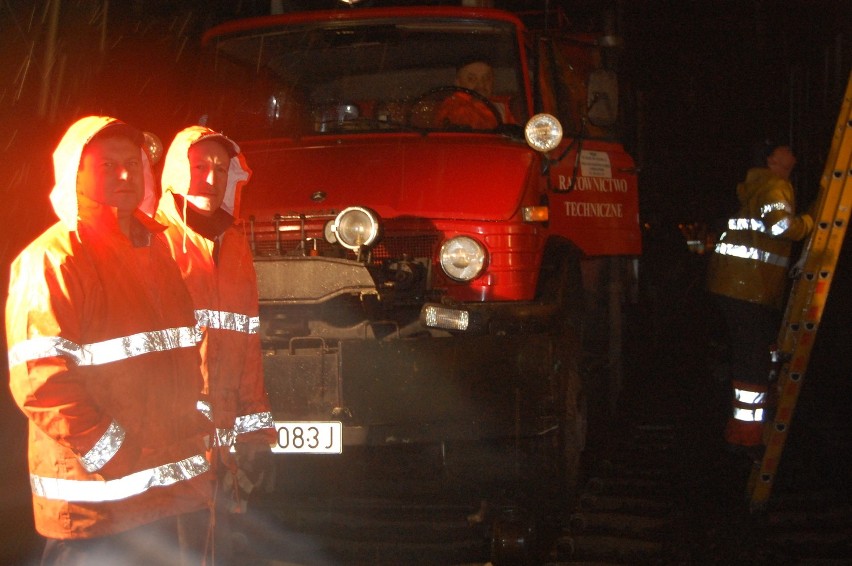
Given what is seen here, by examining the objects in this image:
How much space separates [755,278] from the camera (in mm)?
6863

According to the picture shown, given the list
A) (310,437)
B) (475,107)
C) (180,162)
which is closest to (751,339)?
(475,107)

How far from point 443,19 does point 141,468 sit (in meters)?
3.76

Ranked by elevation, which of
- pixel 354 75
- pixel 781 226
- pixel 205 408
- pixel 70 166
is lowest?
pixel 205 408

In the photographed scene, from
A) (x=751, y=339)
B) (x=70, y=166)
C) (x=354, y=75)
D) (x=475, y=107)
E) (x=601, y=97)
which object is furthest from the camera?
(x=751, y=339)

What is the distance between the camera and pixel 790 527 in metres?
5.67

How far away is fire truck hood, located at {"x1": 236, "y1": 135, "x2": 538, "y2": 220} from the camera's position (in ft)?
17.9

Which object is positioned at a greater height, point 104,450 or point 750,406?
point 104,450

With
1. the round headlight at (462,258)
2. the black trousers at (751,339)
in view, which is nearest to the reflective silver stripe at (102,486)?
the round headlight at (462,258)

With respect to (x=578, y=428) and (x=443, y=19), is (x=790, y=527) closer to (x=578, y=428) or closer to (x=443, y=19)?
(x=578, y=428)

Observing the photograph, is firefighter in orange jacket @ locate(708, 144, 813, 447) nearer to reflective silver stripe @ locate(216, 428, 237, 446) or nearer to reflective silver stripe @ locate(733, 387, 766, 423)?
reflective silver stripe @ locate(733, 387, 766, 423)

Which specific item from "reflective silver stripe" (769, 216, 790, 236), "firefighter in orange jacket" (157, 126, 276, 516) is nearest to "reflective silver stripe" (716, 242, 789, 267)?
"reflective silver stripe" (769, 216, 790, 236)

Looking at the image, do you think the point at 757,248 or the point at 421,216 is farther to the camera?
the point at 757,248

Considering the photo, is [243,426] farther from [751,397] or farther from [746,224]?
[746,224]

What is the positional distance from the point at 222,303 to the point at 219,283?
0.07m
